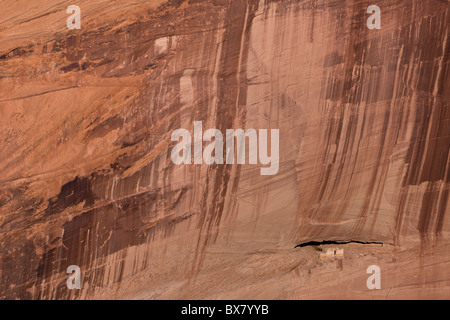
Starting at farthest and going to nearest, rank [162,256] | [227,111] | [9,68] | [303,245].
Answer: [303,245], [162,256], [227,111], [9,68]

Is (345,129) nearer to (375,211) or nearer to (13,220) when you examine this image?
(375,211)

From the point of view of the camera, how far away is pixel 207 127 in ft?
17.7

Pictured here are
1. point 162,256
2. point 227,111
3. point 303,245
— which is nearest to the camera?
point 227,111

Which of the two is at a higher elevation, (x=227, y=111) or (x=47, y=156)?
(x=227, y=111)

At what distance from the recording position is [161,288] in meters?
5.91

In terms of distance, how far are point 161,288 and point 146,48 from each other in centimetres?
275

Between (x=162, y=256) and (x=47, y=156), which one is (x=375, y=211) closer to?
(x=162, y=256)

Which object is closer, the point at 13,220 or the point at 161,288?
the point at 13,220

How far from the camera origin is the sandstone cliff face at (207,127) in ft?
16.8

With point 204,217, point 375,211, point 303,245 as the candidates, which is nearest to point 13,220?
point 204,217

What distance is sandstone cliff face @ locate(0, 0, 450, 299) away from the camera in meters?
5.13

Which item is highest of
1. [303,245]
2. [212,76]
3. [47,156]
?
[212,76]

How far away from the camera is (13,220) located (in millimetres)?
5324

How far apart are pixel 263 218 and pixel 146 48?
7.57ft
